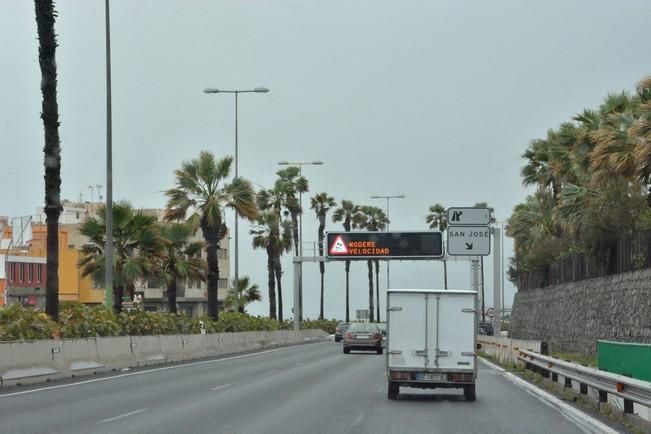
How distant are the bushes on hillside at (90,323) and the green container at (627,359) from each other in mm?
13981

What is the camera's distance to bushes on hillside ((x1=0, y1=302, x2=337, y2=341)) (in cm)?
2728

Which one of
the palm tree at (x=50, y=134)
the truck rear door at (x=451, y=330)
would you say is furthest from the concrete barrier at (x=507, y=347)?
the palm tree at (x=50, y=134)

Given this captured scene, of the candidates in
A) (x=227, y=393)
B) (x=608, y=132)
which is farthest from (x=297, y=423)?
(x=608, y=132)

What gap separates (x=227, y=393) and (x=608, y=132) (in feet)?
62.1

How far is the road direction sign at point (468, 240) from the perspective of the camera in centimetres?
4212

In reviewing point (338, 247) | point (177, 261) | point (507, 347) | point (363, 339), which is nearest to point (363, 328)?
point (363, 339)

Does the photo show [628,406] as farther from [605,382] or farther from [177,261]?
[177,261]

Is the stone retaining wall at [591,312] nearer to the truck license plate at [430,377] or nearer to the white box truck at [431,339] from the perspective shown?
the white box truck at [431,339]

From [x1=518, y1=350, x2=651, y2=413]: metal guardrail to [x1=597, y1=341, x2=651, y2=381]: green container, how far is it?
404 millimetres

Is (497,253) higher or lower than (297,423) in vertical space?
higher

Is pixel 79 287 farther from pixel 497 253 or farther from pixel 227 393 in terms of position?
pixel 227 393

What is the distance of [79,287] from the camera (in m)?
105

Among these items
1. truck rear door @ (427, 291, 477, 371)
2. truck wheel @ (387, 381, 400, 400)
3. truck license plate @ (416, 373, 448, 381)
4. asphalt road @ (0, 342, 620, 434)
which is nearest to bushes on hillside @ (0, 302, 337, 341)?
asphalt road @ (0, 342, 620, 434)

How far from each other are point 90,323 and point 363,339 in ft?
69.3
